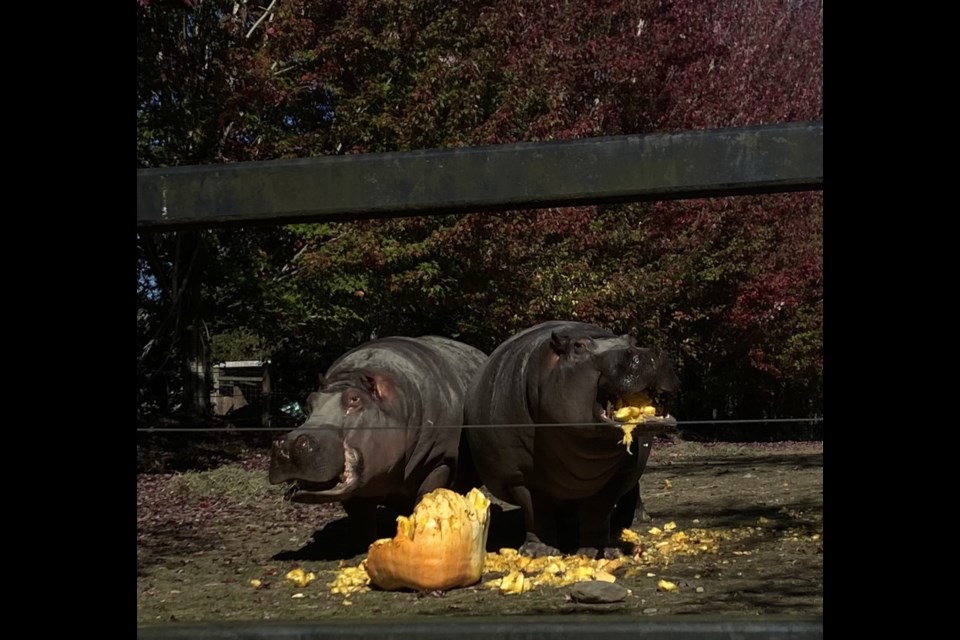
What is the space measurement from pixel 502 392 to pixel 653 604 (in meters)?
1.39

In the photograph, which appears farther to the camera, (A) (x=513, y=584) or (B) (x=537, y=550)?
(B) (x=537, y=550)

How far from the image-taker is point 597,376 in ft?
14.7

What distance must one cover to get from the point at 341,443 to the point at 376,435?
22 centimetres

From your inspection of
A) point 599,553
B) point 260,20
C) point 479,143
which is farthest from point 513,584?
point 260,20

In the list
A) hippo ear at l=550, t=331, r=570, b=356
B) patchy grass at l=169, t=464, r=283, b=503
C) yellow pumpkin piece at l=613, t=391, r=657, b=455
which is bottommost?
patchy grass at l=169, t=464, r=283, b=503

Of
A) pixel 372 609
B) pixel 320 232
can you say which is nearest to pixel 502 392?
pixel 372 609

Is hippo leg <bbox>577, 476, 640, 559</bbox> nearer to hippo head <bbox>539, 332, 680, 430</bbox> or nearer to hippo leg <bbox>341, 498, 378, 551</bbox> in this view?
hippo head <bbox>539, 332, 680, 430</bbox>

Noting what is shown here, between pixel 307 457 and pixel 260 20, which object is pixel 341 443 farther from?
pixel 260 20

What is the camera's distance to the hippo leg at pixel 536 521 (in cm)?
536

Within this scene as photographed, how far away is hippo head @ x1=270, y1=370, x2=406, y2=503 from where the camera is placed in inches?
187

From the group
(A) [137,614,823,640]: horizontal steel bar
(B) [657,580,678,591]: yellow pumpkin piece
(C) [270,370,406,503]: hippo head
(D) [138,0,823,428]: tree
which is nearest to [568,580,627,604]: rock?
(B) [657,580,678,591]: yellow pumpkin piece

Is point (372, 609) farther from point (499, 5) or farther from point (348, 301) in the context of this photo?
point (499, 5)

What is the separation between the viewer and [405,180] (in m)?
1.06

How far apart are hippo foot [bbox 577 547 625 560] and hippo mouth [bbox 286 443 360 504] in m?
1.19
